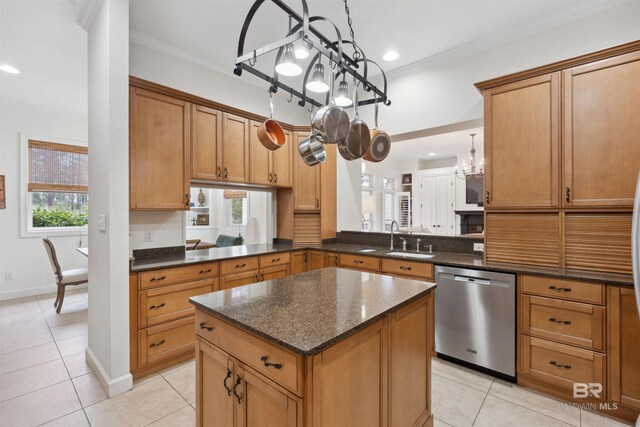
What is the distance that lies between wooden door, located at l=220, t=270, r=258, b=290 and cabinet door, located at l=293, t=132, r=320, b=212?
3.82 ft

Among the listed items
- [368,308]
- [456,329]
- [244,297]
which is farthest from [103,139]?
[456,329]

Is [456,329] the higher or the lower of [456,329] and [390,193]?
the lower

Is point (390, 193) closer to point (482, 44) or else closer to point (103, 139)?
point (482, 44)

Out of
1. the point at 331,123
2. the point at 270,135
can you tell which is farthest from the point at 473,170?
the point at 331,123

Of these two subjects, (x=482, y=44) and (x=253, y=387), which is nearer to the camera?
(x=253, y=387)

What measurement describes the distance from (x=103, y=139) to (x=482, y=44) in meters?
3.59

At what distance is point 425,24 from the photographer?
2.77 m

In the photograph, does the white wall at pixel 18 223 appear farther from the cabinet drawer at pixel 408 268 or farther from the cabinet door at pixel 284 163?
the cabinet drawer at pixel 408 268

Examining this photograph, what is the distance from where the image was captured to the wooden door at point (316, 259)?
3754 millimetres

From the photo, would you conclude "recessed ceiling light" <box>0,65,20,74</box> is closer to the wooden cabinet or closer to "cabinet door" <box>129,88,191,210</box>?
"cabinet door" <box>129,88,191,210</box>

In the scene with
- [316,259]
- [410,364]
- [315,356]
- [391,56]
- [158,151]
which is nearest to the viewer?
[315,356]

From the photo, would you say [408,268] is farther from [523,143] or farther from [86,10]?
[86,10]

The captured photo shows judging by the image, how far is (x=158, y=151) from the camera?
9.29ft

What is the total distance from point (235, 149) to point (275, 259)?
137 cm
